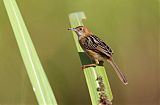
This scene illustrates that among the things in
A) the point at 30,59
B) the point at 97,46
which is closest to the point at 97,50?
the point at 97,46

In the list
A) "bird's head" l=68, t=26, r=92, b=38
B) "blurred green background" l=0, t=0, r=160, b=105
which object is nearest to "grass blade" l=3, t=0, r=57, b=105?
"blurred green background" l=0, t=0, r=160, b=105

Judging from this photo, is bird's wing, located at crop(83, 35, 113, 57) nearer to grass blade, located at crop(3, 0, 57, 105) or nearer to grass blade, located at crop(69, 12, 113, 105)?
grass blade, located at crop(69, 12, 113, 105)

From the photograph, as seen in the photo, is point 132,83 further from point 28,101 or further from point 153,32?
point 28,101

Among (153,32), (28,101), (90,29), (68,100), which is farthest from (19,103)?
(153,32)

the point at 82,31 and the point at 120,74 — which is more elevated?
the point at 82,31

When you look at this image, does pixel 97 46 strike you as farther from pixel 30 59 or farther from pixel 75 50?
pixel 30 59

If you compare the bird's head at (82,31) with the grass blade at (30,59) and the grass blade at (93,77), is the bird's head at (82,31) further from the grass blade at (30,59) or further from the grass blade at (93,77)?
the grass blade at (30,59)
